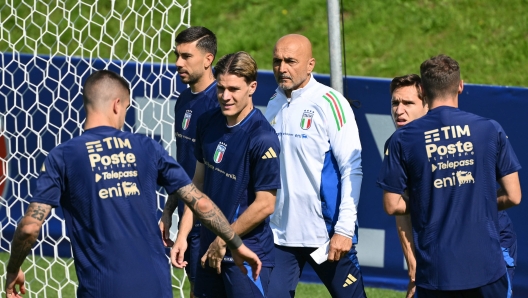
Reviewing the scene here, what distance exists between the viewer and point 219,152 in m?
4.46

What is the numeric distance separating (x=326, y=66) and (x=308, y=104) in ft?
17.3

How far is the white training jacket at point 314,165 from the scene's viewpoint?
4.96m

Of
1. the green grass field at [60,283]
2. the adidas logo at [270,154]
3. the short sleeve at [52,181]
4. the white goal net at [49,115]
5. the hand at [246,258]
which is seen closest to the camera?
the short sleeve at [52,181]

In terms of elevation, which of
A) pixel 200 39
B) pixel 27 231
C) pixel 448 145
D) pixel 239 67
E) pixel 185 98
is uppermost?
pixel 200 39

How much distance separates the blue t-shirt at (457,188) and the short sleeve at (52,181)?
1.71 meters

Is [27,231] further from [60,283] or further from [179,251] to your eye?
[60,283]

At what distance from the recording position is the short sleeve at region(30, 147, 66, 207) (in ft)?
11.9

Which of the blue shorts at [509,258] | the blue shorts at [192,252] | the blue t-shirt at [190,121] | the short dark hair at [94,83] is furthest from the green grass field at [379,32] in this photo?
the short dark hair at [94,83]

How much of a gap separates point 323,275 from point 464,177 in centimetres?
141

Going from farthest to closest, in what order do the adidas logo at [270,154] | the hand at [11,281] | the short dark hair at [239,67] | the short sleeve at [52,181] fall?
the short dark hair at [239,67]
the adidas logo at [270,154]
the hand at [11,281]
the short sleeve at [52,181]

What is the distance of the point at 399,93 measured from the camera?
4750 millimetres

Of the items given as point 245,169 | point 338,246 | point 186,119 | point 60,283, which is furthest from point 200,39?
point 60,283

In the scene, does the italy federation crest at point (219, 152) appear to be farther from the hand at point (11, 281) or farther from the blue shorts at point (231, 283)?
the hand at point (11, 281)

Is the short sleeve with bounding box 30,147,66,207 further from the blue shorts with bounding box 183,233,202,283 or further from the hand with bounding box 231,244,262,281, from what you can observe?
the blue shorts with bounding box 183,233,202,283
